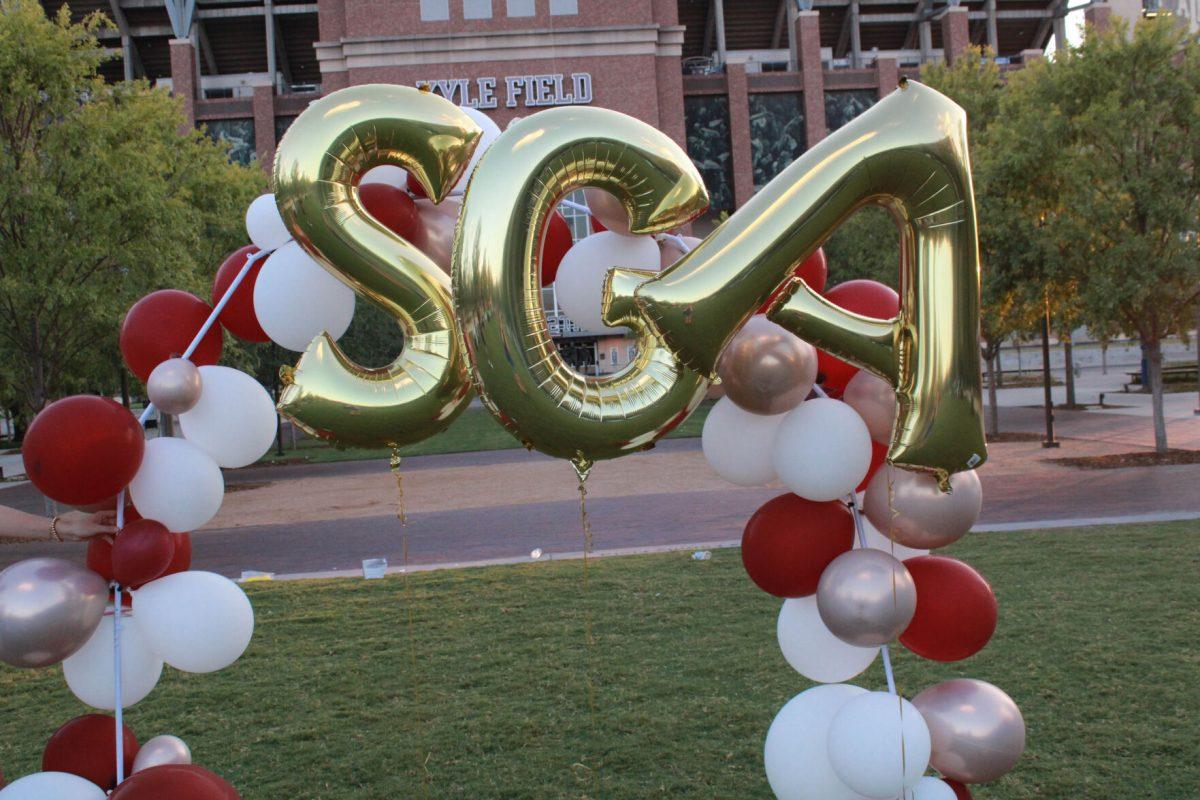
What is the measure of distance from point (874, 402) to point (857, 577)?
0.48 metres

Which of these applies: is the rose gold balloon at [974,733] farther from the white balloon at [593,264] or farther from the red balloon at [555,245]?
the red balloon at [555,245]

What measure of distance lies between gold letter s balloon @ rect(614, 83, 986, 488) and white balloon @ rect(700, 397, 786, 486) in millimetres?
481

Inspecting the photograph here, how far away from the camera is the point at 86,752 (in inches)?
113

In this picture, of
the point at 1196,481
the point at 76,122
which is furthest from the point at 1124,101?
the point at 76,122

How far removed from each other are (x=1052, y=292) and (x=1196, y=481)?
450cm

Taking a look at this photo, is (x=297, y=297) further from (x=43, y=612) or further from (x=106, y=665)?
(x=106, y=665)

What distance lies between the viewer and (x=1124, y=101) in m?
13.9

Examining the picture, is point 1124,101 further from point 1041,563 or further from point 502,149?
point 502,149

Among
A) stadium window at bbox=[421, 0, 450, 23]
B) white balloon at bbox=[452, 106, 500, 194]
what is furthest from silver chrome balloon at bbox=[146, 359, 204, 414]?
stadium window at bbox=[421, 0, 450, 23]

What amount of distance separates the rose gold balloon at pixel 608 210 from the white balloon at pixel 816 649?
3.65 feet

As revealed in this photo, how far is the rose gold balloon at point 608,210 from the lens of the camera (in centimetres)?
249

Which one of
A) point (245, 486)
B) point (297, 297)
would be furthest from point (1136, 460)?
point (245, 486)

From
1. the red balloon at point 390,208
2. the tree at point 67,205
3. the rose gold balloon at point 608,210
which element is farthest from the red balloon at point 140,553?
the tree at point 67,205

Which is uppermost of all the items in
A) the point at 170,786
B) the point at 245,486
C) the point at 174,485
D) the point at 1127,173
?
the point at 1127,173
